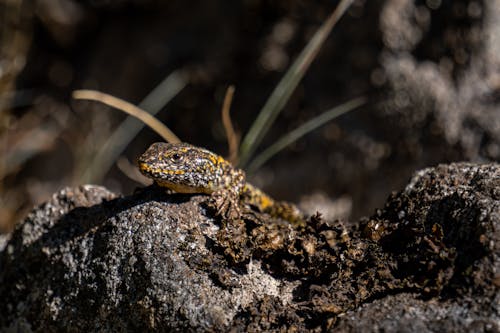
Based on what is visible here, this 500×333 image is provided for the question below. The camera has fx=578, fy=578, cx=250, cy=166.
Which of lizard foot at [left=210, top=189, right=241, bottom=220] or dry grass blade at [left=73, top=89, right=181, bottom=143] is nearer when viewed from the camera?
lizard foot at [left=210, top=189, right=241, bottom=220]

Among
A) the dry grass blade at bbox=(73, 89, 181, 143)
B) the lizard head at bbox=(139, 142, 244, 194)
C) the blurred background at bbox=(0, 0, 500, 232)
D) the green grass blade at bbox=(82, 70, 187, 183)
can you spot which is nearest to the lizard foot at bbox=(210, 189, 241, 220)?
the lizard head at bbox=(139, 142, 244, 194)

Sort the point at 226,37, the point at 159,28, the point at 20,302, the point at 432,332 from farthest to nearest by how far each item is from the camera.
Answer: the point at 159,28 < the point at 226,37 < the point at 20,302 < the point at 432,332

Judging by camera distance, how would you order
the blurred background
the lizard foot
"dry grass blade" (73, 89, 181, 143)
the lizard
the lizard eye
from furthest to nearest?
1. the blurred background
2. "dry grass blade" (73, 89, 181, 143)
3. the lizard eye
4. the lizard
5. the lizard foot

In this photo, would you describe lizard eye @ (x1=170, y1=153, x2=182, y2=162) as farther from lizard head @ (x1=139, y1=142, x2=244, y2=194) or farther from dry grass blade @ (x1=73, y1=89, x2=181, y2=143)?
dry grass blade @ (x1=73, y1=89, x2=181, y2=143)

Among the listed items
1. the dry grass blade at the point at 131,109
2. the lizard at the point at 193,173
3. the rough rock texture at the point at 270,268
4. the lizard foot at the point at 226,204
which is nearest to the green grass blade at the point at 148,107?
the dry grass blade at the point at 131,109

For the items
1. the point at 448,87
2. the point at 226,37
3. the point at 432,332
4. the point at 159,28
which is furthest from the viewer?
the point at 159,28

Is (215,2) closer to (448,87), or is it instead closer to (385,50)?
(385,50)

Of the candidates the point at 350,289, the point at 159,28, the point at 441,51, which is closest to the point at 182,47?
the point at 159,28

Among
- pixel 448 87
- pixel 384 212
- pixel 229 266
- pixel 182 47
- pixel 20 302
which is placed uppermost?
pixel 182 47

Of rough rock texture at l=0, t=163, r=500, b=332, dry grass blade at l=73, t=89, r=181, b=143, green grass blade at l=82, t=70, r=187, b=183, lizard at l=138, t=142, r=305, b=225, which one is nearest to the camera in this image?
rough rock texture at l=0, t=163, r=500, b=332
